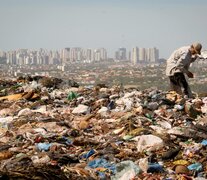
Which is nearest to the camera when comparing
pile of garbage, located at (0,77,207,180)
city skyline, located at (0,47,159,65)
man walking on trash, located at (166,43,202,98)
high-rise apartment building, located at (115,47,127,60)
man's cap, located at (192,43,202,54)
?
pile of garbage, located at (0,77,207,180)

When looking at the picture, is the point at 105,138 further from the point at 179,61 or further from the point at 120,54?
the point at 120,54

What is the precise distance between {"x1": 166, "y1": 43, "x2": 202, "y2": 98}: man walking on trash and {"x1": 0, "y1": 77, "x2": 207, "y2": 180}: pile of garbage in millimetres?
237

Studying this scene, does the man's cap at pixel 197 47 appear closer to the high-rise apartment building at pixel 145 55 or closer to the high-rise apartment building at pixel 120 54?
the high-rise apartment building at pixel 145 55

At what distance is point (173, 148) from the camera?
174 inches

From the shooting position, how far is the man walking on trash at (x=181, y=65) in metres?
7.14

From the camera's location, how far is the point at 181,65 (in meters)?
7.27

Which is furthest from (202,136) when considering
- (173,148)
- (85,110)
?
(85,110)

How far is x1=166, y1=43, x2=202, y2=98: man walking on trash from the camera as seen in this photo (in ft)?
23.4

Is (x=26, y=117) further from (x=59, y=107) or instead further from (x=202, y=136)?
(x=202, y=136)

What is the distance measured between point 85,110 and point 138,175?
3172 millimetres

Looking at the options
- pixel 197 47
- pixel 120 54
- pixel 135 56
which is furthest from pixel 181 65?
pixel 120 54

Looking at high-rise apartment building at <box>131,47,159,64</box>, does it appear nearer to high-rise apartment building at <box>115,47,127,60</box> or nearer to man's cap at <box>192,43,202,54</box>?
high-rise apartment building at <box>115,47,127,60</box>

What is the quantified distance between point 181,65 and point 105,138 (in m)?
2.86

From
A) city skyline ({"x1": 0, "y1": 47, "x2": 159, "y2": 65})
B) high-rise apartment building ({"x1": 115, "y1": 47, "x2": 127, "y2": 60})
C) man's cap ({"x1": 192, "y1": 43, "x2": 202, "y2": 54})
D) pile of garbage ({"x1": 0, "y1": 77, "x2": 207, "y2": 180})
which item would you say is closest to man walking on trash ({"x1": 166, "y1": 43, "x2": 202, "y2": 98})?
man's cap ({"x1": 192, "y1": 43, "x2": 202, "y2": 54})
